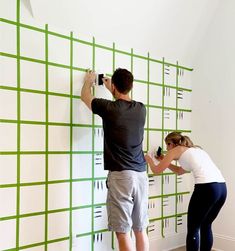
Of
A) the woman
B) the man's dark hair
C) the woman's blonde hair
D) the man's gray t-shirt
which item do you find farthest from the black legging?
the man's dark hair

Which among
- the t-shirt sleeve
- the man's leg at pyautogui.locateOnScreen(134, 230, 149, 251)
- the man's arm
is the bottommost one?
the man's leg at pyautogui.locateOnScreen(134, 230, 149, 251)

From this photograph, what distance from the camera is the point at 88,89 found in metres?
2.43

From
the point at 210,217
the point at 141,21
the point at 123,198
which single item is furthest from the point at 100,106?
the point at 210,217

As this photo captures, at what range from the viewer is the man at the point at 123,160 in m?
2.23

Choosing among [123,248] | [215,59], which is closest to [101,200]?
[123,248]

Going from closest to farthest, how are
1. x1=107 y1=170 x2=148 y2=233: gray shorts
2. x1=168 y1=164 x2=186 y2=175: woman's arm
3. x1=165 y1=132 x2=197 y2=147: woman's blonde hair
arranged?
x1=107 y1=170 x2=148 y2=233: gray shorts → x1=165 y1=132 x2=197 y2=147: woman's blonde hair → x1=168 y1=164 x2=186 y2=175: woman's arm

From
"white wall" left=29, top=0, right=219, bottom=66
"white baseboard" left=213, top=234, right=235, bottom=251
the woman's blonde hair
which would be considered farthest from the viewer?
"white baseboard" left=213, top=234, right=235, bottom=251

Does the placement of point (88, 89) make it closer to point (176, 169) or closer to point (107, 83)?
point (107, 83)

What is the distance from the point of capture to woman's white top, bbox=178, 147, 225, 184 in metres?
2.60

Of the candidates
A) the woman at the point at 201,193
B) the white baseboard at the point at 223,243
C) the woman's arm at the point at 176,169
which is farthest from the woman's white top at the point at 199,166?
the white baseboard at the point at 223,243

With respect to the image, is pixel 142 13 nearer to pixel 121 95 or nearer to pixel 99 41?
pixel 99 41

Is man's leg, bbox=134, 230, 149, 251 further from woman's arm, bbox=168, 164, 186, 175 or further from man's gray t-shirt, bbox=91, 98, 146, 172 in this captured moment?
woman's arm, bbox=168, 164, 186, 175

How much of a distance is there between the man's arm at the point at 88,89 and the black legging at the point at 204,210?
1118 mm

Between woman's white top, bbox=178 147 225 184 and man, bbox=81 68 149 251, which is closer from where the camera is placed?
man, bbox=81 68 149 251
